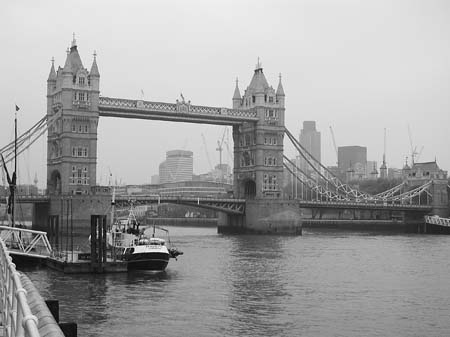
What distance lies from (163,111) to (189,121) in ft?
18.5

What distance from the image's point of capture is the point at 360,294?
40156mm

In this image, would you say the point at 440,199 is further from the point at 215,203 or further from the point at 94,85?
the point at 94,85

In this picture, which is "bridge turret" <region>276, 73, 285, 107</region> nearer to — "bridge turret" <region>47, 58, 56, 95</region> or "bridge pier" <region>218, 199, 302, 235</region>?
"bridge pier" <region>218, 199, 302, 235</region>

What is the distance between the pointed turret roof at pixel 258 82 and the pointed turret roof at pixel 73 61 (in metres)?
29.5

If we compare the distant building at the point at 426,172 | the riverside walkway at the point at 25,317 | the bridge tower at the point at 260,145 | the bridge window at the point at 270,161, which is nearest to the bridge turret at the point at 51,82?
the bridge tower at the point at 260,145

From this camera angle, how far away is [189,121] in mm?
103750

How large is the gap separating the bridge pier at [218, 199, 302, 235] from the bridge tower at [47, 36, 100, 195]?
25.0 metres

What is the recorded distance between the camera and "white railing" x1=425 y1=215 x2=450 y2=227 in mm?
120344

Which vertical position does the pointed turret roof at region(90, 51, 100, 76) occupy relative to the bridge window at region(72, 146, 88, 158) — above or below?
above

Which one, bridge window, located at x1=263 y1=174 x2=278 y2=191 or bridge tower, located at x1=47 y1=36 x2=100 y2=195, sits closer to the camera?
bridge tower, located at x1=47 y1=36 x2=100 y2=195

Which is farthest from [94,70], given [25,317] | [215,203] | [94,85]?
[25,317]

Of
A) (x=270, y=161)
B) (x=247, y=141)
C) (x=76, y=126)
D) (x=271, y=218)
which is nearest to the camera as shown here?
(x=76, y=126)

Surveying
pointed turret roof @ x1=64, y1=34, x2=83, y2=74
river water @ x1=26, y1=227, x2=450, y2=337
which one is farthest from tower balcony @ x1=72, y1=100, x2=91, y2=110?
river water @ x1=26, y1=227, x2=450, y2=337

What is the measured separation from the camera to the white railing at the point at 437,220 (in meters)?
120
